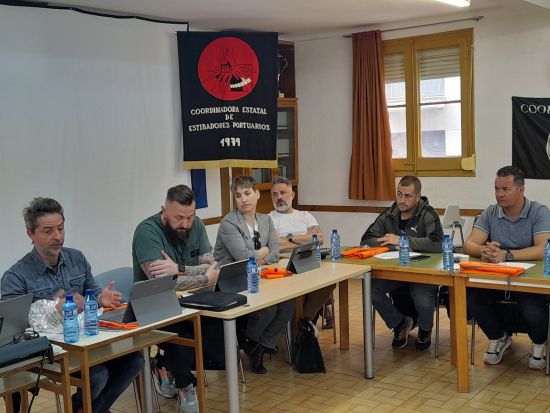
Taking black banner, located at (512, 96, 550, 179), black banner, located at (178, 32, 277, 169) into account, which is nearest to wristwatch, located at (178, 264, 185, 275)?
black banner, located at (178, 32, 277, 169)

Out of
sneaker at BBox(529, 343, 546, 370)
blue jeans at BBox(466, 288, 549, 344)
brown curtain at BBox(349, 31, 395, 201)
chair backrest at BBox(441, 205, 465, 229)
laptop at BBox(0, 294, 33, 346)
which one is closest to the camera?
laptop at BBox(0, 294, 33, 346)

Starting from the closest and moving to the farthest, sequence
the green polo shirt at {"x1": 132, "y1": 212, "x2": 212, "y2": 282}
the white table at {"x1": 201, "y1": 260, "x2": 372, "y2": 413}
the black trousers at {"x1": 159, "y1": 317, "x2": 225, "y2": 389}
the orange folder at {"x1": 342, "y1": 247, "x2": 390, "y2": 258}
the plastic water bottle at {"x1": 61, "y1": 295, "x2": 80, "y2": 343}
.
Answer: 1. the plastic water bottle at {"x1": 61, "y1": 295, "x2": 80, "y2": 343}
2. the white table at {"x1": 201, "y1": 260, "x2": 372, "y2": 413}
3. the black trousers at {"x1": 159, "y1": 317, "x2": 225, "y2": 389}
4. the green polo shirt at {"x1": 132, "y1": 212, "x2": 212, "y2": 282}
5. the orange folder at {"x1": 342, "y1": 247, "x2": 390, "y2": 258}

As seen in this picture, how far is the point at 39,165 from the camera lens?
542 cm

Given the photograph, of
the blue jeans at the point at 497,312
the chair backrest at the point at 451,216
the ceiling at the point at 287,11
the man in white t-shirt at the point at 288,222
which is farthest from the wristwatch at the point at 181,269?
the chair backrest at the point at 451,216

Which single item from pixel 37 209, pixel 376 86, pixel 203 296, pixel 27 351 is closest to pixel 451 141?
pixel 376 86

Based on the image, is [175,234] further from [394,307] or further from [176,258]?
[394,307]

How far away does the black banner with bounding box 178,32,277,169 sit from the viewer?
21.5 feet

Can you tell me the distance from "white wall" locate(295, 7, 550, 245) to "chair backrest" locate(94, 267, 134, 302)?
380cm

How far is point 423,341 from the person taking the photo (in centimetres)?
497

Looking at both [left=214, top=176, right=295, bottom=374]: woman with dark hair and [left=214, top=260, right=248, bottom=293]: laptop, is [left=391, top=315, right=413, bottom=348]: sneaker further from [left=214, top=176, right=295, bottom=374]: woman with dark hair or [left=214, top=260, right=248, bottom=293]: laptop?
[left=214, top=260, right=248, bottom=293]: laptop

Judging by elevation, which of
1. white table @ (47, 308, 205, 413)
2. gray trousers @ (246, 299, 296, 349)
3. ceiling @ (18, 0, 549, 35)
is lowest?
gray trousers @ (246, 299, 296, 349)

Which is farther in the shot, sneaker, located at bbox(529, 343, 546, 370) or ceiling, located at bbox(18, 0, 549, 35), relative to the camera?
ceiling, located at bbox(18, 0, 549, 35)

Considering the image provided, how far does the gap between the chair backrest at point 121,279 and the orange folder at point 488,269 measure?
1.99 m

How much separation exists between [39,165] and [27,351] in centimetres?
300
